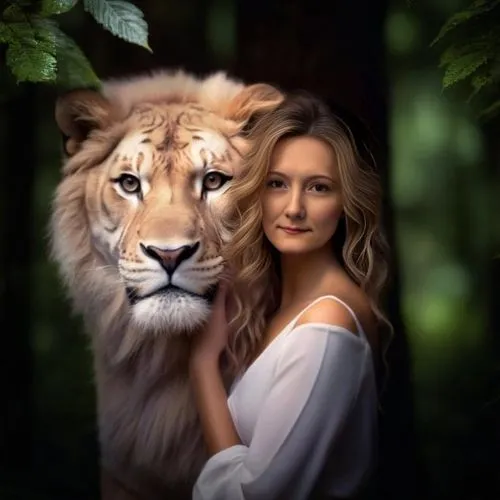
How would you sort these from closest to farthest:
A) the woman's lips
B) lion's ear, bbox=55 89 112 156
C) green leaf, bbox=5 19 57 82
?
green leaf, bbox=5 19 57 82 < the woman's lips < lion's ear, bbox=55 89 112 156

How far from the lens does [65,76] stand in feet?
9.12

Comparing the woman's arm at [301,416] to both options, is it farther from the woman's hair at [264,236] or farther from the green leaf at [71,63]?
the green leaf at [71,63]

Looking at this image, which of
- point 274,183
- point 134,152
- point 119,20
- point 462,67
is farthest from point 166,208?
point 462,67

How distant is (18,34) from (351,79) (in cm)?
98

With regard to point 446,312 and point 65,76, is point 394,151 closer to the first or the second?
point 446,312

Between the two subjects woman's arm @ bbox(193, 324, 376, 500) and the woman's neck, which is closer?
woman's arm @ bbox(193, 324, 376, 500)

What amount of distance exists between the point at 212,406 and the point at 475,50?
1.29 m

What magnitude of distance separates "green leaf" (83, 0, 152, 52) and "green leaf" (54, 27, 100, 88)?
0.38ft

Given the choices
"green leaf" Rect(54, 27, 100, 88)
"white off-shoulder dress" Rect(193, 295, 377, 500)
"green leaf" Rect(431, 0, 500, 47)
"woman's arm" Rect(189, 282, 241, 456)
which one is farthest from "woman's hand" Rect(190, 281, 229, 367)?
"green leaf" Rect(431, 0, 500, 47)

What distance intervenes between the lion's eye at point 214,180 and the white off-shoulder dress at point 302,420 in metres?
0.44

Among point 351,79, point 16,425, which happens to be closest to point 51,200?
point 16,425

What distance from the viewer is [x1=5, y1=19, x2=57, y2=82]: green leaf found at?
2.59 meters

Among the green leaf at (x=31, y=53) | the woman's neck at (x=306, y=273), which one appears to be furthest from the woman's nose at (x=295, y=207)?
the green leaf at (x=31, y=53)

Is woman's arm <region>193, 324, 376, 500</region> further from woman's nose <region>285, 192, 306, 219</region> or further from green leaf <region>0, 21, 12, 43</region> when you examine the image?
green leaf <region>0, 21, 12, 43</region>
